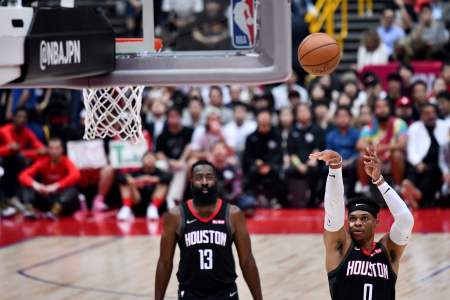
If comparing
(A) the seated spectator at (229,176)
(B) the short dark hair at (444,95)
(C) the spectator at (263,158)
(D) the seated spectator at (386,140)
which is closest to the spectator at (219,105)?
(C) the spectator at (263,158)

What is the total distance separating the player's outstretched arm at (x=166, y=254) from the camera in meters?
6.70

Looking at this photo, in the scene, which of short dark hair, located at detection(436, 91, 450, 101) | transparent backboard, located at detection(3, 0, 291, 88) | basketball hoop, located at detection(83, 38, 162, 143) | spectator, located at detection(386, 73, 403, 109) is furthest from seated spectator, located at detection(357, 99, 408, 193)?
transparent backboard, located at detection(3, 0, 291, 88)

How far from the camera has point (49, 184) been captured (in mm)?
13445

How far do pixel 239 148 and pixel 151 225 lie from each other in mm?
1772

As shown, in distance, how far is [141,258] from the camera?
36.2ft

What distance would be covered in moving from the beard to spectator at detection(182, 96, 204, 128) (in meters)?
7.35

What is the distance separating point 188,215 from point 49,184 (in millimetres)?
6924

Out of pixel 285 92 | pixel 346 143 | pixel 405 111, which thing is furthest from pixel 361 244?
pixel 285 92

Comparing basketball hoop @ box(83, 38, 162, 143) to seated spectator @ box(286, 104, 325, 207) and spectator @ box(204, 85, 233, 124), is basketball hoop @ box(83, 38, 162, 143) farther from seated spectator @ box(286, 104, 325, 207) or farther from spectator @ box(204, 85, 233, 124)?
spectator @ box(204, 85, 233, 124)

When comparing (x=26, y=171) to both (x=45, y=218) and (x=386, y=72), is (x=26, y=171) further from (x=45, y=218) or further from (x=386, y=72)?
(x=386, y=72)

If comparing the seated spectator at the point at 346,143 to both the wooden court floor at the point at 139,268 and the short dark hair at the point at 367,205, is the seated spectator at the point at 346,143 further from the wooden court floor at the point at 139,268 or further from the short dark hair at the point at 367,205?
the short dark hair at the point at 367,205

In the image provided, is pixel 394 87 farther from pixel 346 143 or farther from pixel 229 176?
pixel 229 176

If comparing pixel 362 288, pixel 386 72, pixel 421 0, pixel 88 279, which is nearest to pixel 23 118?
pixel 88 279

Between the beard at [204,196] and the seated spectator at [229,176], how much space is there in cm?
619
